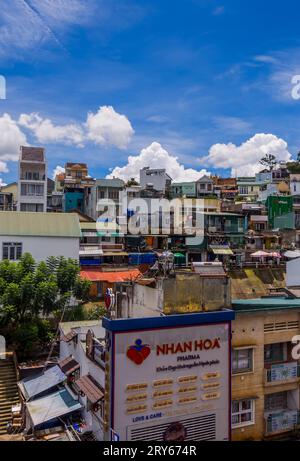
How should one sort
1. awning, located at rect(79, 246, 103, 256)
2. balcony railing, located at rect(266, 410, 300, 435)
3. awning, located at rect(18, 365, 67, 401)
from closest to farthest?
balcony railing, located at rect(266, 410, 300, 435), awning, located at rect(18, 365, 67, 401), awning, located at rect(79, 246, 103, 256)

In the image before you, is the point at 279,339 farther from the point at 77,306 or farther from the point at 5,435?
the point at 77,306

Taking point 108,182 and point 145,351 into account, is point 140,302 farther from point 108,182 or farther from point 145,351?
point 108,182

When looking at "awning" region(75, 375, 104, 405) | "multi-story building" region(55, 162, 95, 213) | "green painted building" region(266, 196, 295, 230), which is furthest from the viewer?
"multi-story building" region(55, 162, 95, 213)

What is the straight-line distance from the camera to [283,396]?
1712cm

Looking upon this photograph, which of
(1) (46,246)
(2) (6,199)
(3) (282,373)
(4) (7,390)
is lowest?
(4) (7,390)

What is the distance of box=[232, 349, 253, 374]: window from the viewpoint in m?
15.8

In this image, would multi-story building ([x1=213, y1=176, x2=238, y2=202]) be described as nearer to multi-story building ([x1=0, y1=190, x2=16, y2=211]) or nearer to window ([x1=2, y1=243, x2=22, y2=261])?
multi-story building ([x1=0, y1=190, x2=16, y2=211])

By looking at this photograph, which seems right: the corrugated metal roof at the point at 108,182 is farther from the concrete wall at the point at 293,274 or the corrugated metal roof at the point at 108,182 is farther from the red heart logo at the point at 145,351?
the red heart logo at the point at 145,351

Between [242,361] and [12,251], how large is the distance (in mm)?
24835

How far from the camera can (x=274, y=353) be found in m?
16.9

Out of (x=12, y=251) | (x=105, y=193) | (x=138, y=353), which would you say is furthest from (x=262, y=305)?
(x=105, y=193)

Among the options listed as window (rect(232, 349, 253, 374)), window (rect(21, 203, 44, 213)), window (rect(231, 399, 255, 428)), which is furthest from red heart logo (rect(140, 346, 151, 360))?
window (rect(21, 203, 44, 213))

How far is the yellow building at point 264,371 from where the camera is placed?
15.7 meters

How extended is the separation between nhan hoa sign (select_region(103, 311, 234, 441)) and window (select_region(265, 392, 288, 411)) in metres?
2.61
